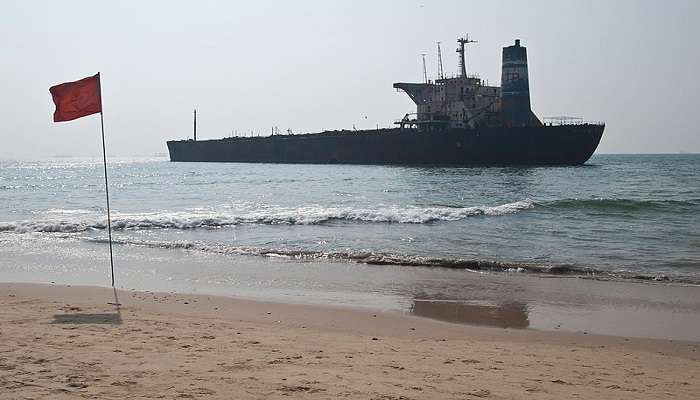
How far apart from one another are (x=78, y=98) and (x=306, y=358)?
5078 mm

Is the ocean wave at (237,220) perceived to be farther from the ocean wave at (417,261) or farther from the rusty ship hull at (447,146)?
the rusty ship hull at (447,146)

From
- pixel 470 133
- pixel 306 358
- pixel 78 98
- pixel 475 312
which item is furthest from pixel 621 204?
pixel 470 133

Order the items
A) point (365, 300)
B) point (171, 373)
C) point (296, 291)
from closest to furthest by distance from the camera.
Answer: point (171, 373) < point (365, 300) < point (296, 291)

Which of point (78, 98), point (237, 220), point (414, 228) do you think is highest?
point (78, 98)

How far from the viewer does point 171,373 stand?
4.02 meters

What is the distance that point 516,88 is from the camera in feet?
167

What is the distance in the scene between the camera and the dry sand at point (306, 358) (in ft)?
12.5

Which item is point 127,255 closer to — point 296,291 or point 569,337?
point 296,291

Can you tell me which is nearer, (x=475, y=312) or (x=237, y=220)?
(x=475, y=312)

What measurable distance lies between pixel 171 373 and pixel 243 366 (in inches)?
19.4

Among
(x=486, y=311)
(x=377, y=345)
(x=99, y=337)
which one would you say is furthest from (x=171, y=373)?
(x=486, y=311)

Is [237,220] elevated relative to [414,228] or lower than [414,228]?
elevated

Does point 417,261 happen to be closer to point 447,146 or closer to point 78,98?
point 78,98

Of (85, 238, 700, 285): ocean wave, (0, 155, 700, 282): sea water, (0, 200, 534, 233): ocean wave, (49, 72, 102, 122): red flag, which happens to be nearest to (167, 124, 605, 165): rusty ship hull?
(0, 155, 700, 282): sea water
